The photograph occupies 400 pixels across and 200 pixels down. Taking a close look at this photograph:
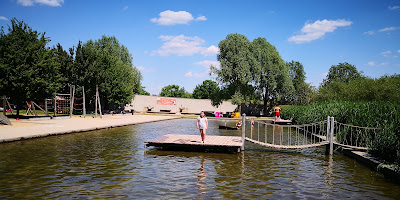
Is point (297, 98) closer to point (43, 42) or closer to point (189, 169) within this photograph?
point (43, 42)

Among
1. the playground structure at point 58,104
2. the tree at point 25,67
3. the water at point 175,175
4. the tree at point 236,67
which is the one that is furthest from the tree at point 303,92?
the water at point 175,175

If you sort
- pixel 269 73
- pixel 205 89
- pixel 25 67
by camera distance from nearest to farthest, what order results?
pixel 25 67 < pixel 269 73 < pixel 205 89

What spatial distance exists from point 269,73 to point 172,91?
81.5 m

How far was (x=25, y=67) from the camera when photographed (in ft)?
102

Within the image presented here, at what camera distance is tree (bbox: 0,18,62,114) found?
100 ft

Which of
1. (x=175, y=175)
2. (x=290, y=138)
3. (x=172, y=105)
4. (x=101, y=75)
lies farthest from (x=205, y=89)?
(x=175, y=175)

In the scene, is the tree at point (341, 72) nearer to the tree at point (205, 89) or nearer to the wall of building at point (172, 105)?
the tree at point (205, 89)

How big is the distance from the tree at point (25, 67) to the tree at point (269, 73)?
123 feet

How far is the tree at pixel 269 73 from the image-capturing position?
201 feet

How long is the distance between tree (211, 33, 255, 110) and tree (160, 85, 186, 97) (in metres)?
76.5

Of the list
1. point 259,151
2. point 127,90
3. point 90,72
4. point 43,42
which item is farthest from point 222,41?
point 259,151

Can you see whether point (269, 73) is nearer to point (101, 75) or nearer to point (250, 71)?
point (250, 71)

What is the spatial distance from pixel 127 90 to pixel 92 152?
130 ft

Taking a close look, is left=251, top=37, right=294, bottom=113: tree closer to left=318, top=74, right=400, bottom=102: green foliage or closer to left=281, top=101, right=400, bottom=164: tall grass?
left=318, top=74, right=400, bottom=102: green foliage
